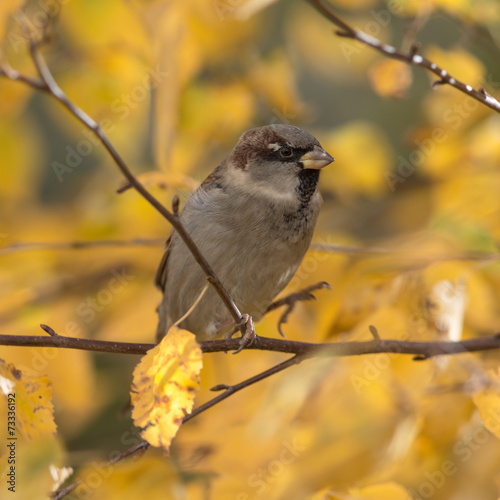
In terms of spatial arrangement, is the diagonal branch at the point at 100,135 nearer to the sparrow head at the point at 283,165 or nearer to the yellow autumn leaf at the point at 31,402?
the yellow autumn leaf at the point at 31,402

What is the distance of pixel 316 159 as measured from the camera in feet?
8.41

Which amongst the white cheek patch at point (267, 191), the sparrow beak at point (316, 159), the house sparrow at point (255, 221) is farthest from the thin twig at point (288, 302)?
the sparrow beak at point (316, 159)

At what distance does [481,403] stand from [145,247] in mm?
1517

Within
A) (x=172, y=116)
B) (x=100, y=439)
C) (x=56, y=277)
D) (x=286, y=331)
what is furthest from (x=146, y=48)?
(x=100, y=439)

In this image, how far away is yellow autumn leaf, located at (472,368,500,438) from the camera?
1645mm

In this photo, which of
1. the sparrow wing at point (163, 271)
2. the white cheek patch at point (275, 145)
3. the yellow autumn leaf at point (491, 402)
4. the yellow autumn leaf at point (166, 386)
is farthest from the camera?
the sparrow wing at point (163, 271)

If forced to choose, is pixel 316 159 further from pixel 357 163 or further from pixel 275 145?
pixel 357 163

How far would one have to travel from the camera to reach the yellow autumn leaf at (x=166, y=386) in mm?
1478

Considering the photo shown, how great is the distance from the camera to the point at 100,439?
175 inches

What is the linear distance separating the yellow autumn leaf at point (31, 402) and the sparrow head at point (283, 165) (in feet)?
4.17

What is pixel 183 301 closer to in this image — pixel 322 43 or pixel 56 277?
pixel 56 277

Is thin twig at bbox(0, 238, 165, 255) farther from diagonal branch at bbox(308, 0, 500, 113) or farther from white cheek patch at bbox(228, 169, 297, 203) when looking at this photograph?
diagonal branch at bbox(308, 0, 500, 113)

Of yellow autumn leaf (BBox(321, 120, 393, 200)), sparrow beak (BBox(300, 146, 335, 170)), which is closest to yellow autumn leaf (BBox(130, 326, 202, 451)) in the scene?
sparrow beak (BBox(300, 146, 335, 170))

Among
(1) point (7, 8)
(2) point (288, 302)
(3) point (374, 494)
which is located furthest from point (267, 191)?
(3) point (374, 494)
